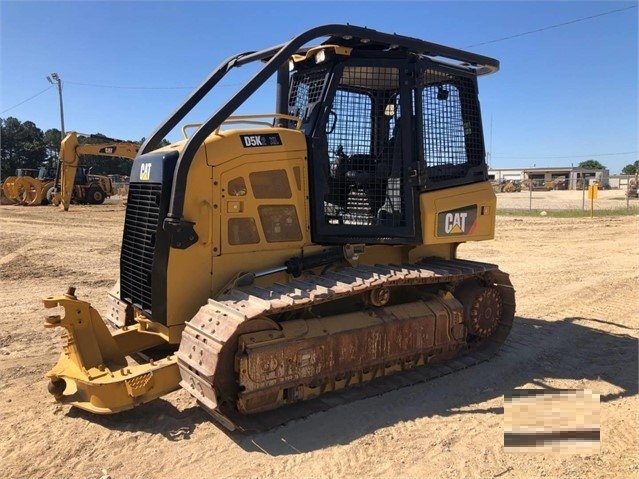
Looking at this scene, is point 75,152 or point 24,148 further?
point 24,148

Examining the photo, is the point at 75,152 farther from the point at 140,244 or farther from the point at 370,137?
the point at 370,137

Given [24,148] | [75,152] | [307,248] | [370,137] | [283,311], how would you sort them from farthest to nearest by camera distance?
[24,148] → [75,152] → [370,137] → [307,248] → [283,311]

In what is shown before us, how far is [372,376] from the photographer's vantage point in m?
4.85

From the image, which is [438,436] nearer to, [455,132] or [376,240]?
[376,240]

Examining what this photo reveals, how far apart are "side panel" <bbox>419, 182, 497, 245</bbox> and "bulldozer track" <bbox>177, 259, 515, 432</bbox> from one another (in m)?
0.33

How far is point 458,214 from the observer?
5500mm

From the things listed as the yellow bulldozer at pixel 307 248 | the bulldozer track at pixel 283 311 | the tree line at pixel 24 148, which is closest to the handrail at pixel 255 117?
the yellow bulldozer at pixel 307 248

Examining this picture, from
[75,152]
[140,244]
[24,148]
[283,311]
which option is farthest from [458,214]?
[24,148]

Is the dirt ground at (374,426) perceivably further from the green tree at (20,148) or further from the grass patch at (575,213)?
the green tree at (20,148)

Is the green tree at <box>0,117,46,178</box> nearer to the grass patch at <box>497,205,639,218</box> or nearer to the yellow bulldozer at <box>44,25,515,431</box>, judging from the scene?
the grass patch at <box>497,205,639,218</box>

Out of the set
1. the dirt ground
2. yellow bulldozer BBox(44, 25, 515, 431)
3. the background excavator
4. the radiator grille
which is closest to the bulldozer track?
yellow bulldozer BBox(44, 25, 515, 431)

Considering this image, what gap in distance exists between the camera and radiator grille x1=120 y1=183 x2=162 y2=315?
4391 millimetres

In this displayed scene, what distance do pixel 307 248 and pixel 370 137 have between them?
4.28ft

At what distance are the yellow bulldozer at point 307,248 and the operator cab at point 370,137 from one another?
0.7 inches
